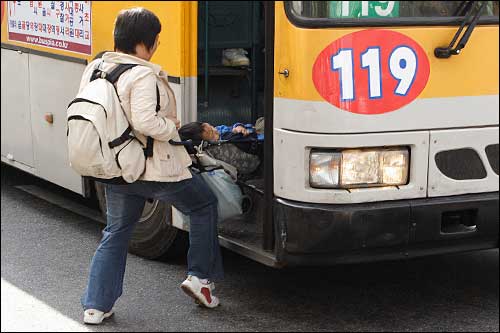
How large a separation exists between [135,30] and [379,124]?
1141 mm

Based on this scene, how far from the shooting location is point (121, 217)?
14.8ft

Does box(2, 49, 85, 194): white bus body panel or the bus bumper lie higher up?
box(2, 49, 85, 194): white bus body panel

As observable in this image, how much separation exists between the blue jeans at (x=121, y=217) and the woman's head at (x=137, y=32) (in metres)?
0.60

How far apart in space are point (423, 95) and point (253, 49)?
5.82ft

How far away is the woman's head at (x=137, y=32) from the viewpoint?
4.25 m

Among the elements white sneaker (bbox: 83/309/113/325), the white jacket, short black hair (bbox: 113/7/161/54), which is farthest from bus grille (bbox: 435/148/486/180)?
white sneaker (bbox: 83/309/113/325)

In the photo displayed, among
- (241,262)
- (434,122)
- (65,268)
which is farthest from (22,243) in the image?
(434,122)

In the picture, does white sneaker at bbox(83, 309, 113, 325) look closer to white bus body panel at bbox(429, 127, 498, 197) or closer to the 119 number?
the 119 number

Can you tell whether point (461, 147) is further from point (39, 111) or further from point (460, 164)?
point (39, 111)

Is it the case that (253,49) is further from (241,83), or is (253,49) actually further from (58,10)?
(58,10)

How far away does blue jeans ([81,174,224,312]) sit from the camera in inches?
177

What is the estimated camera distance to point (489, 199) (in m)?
4.58

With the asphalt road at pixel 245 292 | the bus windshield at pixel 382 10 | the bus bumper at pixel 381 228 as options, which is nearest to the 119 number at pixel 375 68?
the bus windshield at pixel 382 10

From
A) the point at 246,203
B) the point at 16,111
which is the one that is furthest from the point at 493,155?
the point at 16,111
